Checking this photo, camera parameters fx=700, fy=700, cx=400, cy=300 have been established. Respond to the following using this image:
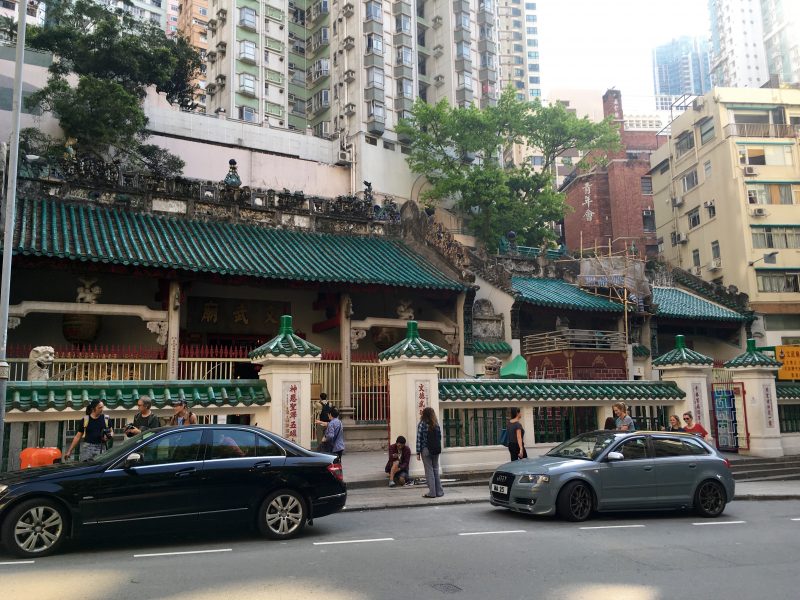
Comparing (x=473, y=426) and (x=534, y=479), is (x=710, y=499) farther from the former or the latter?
(x=473, y=426)

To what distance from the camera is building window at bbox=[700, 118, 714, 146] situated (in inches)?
1624

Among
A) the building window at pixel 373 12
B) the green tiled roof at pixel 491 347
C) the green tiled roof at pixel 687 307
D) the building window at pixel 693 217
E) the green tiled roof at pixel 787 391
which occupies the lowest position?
the green tiled roof at pixel 787 391

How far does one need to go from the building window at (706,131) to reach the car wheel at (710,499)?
34723mm

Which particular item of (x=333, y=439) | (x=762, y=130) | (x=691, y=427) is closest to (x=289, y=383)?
(x=333, y=439)

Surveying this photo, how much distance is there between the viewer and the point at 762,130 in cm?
4009

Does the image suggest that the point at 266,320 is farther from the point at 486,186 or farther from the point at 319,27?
the point at 319,27

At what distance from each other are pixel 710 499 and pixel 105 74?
35719 mm

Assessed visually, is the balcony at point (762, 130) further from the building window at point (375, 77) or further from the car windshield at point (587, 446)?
the car windshield at point (587, 446)

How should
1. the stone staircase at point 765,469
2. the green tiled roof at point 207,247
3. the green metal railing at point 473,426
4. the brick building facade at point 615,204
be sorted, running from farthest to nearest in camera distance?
1. the brick building facade at point 615,204
2. the green tiled roof at point 207,247
3. the stone staircase at point 765,469
4. the green metal railing at point 473,426

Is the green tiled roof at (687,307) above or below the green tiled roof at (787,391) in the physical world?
above

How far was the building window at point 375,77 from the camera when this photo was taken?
4916 centimetres

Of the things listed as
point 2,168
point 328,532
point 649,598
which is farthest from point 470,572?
point 2,168

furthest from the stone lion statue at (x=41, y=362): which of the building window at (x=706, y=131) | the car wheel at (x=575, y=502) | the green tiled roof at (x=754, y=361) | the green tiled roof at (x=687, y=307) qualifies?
the building window at (x=706, y=131)

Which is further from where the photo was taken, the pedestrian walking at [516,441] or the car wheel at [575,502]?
the pedestrian walking at [516,441]
